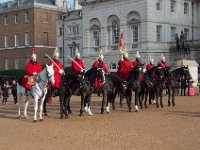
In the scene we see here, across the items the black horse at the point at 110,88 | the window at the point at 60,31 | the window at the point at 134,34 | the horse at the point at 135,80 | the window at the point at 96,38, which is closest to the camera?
the black horse at the point at 110,88

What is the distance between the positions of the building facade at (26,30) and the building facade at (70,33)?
3.02 metres

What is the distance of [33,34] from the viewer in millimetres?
71375

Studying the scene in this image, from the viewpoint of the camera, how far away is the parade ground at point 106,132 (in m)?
11.3

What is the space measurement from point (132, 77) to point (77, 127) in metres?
5.63

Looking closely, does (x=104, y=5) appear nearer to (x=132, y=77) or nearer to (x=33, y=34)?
(x=33, y=34)

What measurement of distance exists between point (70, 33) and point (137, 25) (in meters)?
17.5

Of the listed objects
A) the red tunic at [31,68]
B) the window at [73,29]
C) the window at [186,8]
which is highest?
the window at [186,8]

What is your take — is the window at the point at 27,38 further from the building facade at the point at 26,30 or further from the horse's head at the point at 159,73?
the horse's head at the point at 159,73

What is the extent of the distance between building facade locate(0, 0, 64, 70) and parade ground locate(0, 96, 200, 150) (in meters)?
54.2

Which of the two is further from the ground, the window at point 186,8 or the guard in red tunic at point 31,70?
the window at point 186,8

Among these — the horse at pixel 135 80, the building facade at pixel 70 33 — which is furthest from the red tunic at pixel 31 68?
the building facade at pixel 70 33

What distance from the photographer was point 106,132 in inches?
532

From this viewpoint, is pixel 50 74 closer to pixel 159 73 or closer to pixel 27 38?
pixel 159 73

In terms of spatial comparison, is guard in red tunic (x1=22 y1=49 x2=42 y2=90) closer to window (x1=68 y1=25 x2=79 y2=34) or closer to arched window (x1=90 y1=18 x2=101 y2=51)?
arched window (x1=90 y1=18 x2=101 y2=51)
